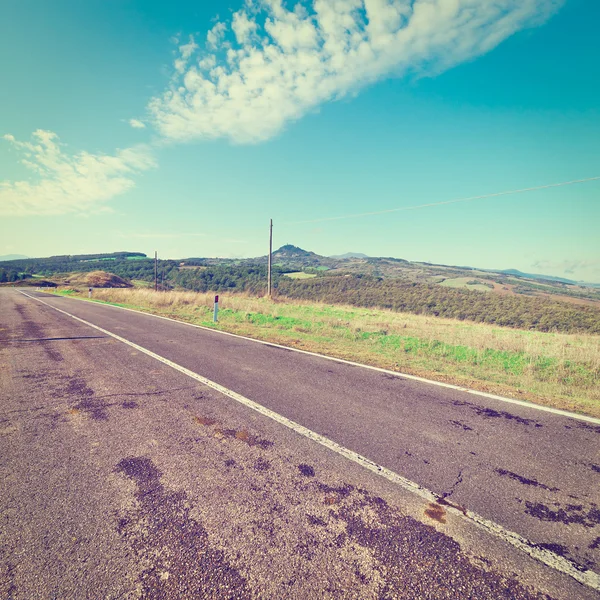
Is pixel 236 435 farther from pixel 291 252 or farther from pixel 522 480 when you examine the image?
pixel 291 252

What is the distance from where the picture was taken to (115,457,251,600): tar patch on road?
5.53ft

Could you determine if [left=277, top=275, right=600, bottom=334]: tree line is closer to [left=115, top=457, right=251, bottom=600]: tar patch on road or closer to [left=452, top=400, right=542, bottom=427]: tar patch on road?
[left=452, top=400, right=542, bottom=427]: tar patch on road

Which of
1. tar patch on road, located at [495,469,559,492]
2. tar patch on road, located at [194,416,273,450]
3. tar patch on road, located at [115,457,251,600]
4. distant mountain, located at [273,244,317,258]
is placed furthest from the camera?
distant mountain, located at [273,244,317,258]

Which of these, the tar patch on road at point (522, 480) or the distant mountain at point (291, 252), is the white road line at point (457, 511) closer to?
the tar patch on road at point (522, 480)

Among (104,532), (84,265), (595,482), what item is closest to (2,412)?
(104,532)

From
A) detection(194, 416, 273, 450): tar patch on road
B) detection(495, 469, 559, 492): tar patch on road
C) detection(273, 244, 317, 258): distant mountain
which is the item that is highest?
detection(273, 244, 317, 258): distant mountain

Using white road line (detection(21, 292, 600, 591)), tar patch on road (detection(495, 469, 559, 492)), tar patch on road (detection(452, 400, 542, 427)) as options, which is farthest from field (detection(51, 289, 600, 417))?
white road line (detection(21, 292, 600, 591))

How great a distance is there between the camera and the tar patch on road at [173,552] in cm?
168

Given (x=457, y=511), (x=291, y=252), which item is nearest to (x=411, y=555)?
(x=457, y=511)

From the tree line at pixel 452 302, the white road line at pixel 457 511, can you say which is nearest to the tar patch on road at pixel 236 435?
the white road line at pixel 457 511

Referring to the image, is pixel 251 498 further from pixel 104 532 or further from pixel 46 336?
pixel 46 336

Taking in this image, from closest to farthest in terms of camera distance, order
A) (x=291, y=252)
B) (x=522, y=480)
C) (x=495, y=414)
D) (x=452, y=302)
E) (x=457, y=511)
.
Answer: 1. (x=457, y=511)
2. (x=522, y=480)
3. (x=495, y=414)
4. (x=452, y=302)
5. (x=291, y=252)

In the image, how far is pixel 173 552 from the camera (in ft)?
6.29

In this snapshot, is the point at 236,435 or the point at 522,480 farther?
the point at 236,435
